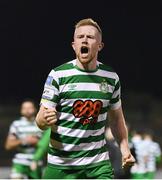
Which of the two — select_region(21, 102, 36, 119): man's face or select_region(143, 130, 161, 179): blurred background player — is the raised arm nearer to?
select_region(21, 102, 36, 119): man's face

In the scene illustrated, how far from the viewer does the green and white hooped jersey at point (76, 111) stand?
199 inches

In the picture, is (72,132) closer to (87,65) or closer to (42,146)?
(87,65)

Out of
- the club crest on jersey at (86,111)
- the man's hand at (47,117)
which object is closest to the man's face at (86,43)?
the club crest on jersey at (86,111)

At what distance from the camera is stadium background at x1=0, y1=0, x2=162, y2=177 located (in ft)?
63.8

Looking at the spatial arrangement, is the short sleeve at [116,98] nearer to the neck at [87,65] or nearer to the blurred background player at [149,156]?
the neck at [87,65]

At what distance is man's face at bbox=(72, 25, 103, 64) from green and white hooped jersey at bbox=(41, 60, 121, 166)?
0.43ft

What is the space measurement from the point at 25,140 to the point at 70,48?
9.64 meters

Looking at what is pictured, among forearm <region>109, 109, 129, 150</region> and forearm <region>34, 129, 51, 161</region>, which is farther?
forearm <region>34, 129, 51, 161</region>

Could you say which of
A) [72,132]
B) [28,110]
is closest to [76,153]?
[72,132]

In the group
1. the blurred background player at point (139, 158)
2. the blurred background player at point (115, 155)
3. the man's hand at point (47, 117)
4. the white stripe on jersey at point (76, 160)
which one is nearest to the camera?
the man's hand at point (47, 117)

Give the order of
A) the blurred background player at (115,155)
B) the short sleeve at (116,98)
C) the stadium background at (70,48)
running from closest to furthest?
the short sleeve at (116,98), the blurred background player at (115,155), the stadium background at (70,48)

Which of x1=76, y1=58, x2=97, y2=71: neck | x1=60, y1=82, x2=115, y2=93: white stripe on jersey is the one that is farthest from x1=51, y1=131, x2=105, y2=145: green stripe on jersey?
x1=76, y1=58, x2=97, y2=71: neck

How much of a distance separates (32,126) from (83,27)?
15.7 feet

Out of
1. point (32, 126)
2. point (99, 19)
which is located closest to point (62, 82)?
point (32, 126)
